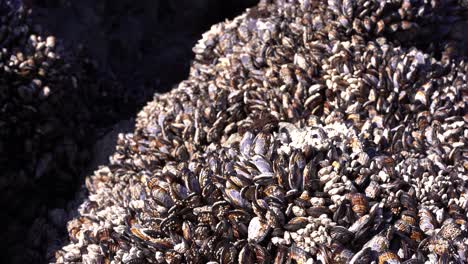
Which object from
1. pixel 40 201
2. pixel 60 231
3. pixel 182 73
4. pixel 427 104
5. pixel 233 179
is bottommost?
pixel 233 179

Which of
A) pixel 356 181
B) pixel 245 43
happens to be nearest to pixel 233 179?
pixel 356 181

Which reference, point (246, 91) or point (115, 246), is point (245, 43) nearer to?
point (246, 91)

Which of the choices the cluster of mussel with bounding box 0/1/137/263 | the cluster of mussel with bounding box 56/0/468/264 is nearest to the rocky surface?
the cluster of mussel with bounding box 0/1/137/263

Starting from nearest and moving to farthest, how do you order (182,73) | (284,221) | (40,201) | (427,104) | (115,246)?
1. (284,221)
2. (115,246)
3. (427,104)
4. (40,201)
5. (182,73)

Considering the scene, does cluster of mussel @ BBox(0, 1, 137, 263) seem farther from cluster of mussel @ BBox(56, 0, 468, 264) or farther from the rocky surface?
cluster of mussel @ BBox(56, 0, 468, 264)

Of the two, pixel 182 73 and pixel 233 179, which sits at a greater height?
pixel 182 73

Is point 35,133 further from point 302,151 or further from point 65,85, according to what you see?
point 302,151
